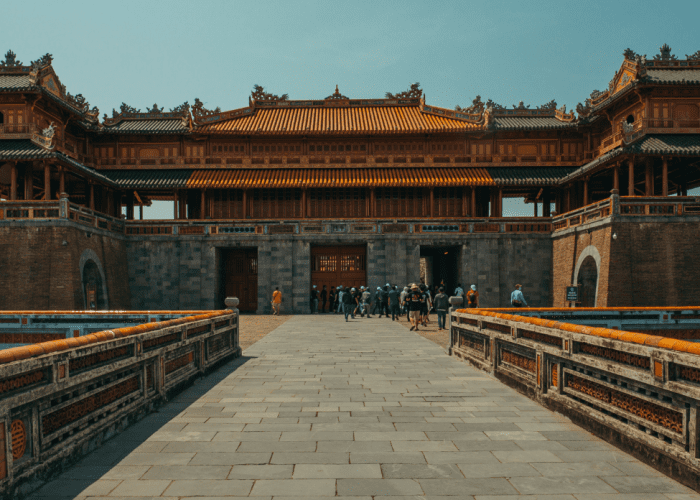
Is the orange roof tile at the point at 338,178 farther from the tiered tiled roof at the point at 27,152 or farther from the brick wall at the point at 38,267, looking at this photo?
the brick wall at the point at 38,267

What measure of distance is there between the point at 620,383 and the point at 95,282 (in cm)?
2513

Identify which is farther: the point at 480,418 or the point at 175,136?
the point at 175,136

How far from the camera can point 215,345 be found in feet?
33.4

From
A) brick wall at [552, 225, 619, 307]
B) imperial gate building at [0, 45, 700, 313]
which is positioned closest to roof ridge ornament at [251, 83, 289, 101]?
imperial gate building at [0, 45, 700, 313]

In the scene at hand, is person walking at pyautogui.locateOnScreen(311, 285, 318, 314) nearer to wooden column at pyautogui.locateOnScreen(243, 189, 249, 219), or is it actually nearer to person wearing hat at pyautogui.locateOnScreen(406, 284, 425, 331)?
wooden column at pyautogui.locateOnScreen(243, 189, 249, 219)

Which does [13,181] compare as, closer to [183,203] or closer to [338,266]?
[183,203]

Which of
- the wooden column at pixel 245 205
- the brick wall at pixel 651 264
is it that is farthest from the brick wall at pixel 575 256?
the wooden column at pixel 245 205

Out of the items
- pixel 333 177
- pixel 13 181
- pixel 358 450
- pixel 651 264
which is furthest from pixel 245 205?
pixel 358 450

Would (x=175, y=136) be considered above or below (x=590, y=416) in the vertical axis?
above

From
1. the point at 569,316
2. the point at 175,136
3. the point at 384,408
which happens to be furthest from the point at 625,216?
the point at 175,136

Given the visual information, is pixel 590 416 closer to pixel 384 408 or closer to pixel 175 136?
pixel 384 408

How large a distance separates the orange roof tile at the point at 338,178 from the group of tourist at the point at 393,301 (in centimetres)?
682

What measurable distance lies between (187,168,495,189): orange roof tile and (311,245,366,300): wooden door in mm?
4235

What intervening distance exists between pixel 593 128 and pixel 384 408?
29769 millimetres
